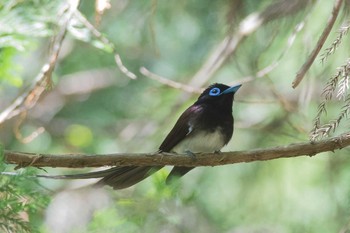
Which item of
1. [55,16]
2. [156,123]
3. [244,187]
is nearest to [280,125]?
[244,187]

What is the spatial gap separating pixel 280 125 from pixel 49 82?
197 cm

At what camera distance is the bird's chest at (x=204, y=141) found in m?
4.49

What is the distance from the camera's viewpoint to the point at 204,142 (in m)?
4.51

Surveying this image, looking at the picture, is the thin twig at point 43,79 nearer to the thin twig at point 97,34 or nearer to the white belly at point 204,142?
the thin twig at point 97,34

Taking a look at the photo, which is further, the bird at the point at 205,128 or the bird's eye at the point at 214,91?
the bird's eye at the point at 214,91

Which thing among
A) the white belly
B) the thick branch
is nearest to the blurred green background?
the thick branch

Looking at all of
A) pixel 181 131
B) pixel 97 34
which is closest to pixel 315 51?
pixel 97 34

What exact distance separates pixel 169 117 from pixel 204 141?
47.5 inches

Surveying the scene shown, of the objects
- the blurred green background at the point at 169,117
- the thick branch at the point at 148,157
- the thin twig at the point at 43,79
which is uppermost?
the thick branch at the point at 148,157

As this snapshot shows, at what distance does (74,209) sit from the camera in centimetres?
559

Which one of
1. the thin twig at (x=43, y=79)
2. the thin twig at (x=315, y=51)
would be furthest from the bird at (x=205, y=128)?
the thin twig at (x=315, y=51)

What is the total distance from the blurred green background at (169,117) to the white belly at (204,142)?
33 centimetres

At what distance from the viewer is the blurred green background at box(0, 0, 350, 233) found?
13.2 ft

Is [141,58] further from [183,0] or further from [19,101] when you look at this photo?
[19,101]
